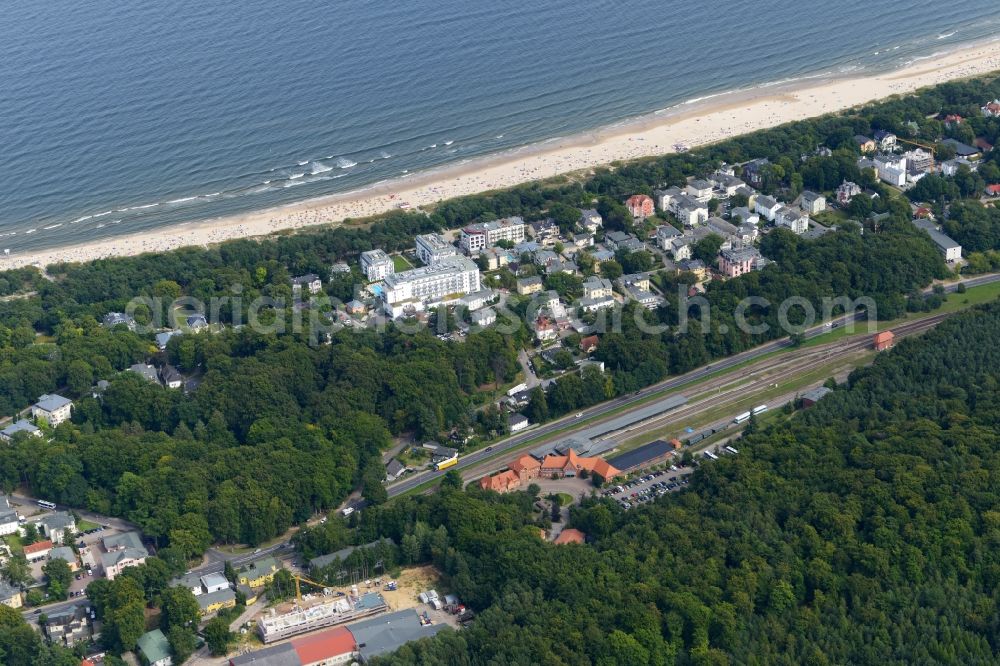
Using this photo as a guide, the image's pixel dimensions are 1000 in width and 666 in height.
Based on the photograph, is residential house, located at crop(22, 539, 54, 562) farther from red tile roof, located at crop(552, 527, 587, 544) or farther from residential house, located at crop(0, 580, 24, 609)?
red tile roof, located at crop(552, 527, 587, 544)

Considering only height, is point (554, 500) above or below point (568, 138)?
below

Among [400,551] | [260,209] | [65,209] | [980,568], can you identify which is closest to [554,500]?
[400,551]

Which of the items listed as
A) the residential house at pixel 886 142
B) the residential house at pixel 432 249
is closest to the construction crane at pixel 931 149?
the residential house at pixel 886 142

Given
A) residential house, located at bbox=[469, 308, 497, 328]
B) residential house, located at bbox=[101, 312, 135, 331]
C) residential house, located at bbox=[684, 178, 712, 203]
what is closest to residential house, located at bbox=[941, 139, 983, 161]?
residential house, located at bbox=[684, 178, 712, 203]

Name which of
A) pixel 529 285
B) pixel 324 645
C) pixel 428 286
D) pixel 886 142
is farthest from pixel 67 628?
pixel 886 142

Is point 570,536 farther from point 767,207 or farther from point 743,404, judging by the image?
point 767,207

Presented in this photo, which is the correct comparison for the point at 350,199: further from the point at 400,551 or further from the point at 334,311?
the point at 400,551

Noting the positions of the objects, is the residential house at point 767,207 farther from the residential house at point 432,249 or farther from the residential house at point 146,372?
the residential house at point 146,372

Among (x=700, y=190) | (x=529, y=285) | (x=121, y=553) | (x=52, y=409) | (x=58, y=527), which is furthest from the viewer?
(x=700, y=190)
